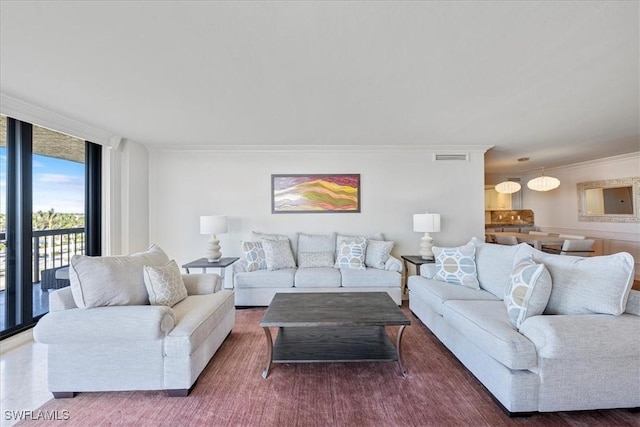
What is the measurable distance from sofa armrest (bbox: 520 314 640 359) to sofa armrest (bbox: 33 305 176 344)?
2.47 meters

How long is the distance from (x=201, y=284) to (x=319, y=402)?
1674mm

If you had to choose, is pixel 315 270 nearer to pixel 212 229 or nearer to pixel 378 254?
pixel 378 254

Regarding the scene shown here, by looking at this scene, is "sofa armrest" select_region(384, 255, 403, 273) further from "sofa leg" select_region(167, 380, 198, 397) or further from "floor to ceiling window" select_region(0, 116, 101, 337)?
"floor to ceiling window" select_region(0, 116, 101, 337)

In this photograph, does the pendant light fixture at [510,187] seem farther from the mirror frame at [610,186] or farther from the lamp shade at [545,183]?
the mirror frame at [610,186]

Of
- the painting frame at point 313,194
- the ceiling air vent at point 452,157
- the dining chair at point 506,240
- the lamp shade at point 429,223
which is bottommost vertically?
the dining chair at point 506,240

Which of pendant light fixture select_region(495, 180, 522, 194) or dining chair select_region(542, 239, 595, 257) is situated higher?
pendant light fixture select_region(495, 180, 522, 194)

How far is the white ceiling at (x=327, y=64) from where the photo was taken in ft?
5.16

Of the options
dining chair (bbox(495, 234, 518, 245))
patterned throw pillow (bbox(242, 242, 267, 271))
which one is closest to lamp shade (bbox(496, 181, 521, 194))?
dining chair (bbox(495, 234, 518, 245))

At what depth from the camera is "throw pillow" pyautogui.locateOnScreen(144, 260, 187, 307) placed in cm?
234

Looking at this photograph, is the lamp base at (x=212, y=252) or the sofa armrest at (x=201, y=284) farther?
the lamp base at (x=212, y=252)

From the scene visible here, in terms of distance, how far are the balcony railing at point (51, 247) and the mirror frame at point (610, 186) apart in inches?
364

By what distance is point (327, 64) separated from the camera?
2.09 metres

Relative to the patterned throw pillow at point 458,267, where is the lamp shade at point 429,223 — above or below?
above

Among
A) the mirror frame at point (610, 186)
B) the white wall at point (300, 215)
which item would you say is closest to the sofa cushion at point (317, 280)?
the white wall at point (300, 215)
